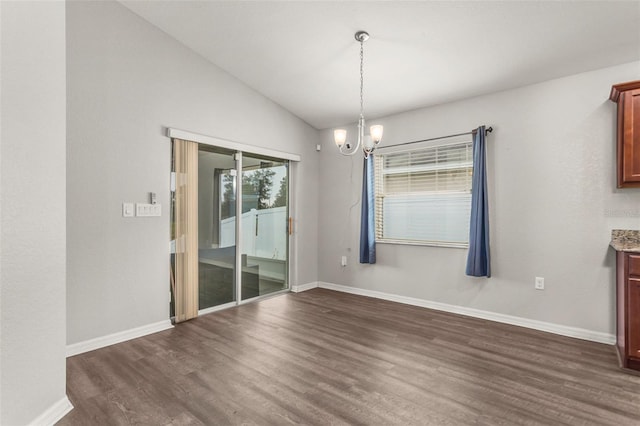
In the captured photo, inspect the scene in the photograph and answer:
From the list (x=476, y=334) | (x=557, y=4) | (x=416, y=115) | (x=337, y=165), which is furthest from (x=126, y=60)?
(x=476, y=334)

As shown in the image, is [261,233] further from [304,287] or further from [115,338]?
[115,338]

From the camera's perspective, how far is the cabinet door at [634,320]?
101 inches

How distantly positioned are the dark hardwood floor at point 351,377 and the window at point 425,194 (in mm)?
1184

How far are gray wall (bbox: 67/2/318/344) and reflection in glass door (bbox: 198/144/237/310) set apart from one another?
1.29 ft

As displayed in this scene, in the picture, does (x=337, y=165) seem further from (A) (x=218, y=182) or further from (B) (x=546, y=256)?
(B) (x=546, y=256)

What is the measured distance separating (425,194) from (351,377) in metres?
2.72

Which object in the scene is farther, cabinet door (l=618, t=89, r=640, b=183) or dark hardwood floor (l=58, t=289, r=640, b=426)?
cabinet door (l=618, t=89, r=640, b=183)

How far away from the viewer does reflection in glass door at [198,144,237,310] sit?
3.98m

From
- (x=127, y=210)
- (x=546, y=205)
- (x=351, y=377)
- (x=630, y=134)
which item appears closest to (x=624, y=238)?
(x=546, y=205)

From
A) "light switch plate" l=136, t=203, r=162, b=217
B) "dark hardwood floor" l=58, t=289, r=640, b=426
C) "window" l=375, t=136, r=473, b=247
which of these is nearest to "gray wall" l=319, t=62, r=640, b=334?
"window" l=375, t=136, r=473, b=247

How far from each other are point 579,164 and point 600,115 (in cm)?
49

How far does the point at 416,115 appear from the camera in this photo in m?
4.44

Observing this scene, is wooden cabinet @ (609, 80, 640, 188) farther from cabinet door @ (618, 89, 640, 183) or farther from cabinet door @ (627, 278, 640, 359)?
cabinet door @ (627, 278, 640, 359)

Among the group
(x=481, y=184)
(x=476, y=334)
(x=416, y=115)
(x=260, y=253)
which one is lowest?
(x=476, y=334)
